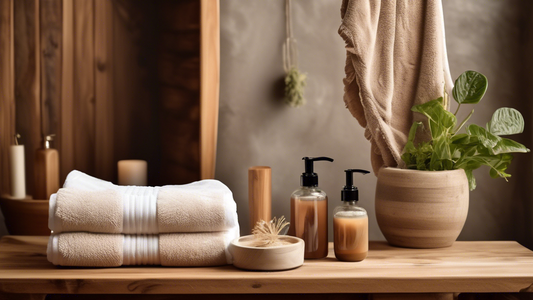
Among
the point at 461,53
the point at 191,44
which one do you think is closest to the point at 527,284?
the point at 461,53

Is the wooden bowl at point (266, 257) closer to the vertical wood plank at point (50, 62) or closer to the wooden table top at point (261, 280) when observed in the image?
the wooden table top at point (261, 280)

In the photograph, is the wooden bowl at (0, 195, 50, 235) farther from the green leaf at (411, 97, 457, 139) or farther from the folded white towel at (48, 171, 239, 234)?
the green leaf at (411, 97, 457, 139)

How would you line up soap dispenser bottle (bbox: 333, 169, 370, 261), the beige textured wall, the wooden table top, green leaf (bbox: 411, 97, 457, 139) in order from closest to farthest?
the wooden table top → soap dispenser bottle (bbox: 333, 169, 370, 261) → green leaf (bbox: 411, 97, 457, 139) → the beige textured wall

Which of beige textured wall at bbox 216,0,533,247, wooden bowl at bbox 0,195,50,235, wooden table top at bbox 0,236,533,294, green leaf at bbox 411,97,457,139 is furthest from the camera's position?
beige textured wall at bbox 216,0,533,247

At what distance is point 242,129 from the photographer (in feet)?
4.14

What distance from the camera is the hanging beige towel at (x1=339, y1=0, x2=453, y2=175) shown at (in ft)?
3.51

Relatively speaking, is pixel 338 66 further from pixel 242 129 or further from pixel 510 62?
pixel 510 62

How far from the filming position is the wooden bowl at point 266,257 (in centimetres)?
85

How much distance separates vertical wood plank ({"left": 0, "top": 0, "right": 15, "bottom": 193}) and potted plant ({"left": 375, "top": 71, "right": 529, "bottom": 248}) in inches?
34.2

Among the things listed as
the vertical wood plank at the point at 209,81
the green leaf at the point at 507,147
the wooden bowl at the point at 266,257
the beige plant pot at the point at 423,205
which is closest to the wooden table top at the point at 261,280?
the wooden bowl at the point at 266,257

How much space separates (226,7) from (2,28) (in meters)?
0.53

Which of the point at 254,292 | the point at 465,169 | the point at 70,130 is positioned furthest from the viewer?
the point at 70,130

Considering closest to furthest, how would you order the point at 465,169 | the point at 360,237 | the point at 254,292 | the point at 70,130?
A: the point at 254,292 → the point at 360,237 → the point at 465,169 → the point at 70,130

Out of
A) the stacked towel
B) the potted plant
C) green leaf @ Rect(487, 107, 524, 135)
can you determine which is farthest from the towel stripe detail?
green leaf @ Rect(487, 107, 524, 135)
